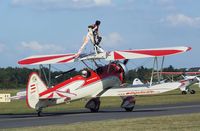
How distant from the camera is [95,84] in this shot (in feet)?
90.1

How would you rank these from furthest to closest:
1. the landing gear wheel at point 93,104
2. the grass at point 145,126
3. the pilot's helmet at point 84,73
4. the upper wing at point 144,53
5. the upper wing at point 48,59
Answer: the landing gear wheel at point 93,104
the upper wing at point 48,59
the pilot's helmet at point 84,73
the upper wing at point 144,53
the grass at point 145,126

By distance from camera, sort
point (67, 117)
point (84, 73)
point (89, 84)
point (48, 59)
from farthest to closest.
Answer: point (48, 59) < point (89, 84) < point (84, 73) < point (67, 117)

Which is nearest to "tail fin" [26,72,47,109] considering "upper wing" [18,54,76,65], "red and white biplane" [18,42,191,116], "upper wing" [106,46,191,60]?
"red and white biplane" [18,42,191,116]

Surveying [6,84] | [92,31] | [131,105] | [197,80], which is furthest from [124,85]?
[6,84]

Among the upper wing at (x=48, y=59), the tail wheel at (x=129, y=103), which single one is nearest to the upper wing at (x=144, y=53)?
the upper wing at (x=48, y=59)

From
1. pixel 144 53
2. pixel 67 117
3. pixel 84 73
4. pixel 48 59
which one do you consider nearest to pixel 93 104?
pixel 84 73

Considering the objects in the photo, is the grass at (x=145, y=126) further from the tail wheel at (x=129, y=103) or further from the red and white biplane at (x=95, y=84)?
the tail wheel at (x=129, y=103)

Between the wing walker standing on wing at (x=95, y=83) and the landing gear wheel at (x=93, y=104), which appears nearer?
the wing walker standing on wing at (x=95, y=83)

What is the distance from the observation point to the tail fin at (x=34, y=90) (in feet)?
83.0

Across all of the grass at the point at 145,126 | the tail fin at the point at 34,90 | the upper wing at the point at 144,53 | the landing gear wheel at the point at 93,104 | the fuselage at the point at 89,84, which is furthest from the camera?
the landing gear wheel at the point at 93,104

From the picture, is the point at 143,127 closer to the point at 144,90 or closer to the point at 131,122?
the point at 131,122

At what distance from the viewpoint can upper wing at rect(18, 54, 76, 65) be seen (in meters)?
27.9

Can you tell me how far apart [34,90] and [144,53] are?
5536 millimetres

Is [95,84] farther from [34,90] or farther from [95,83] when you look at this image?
[34,90]
